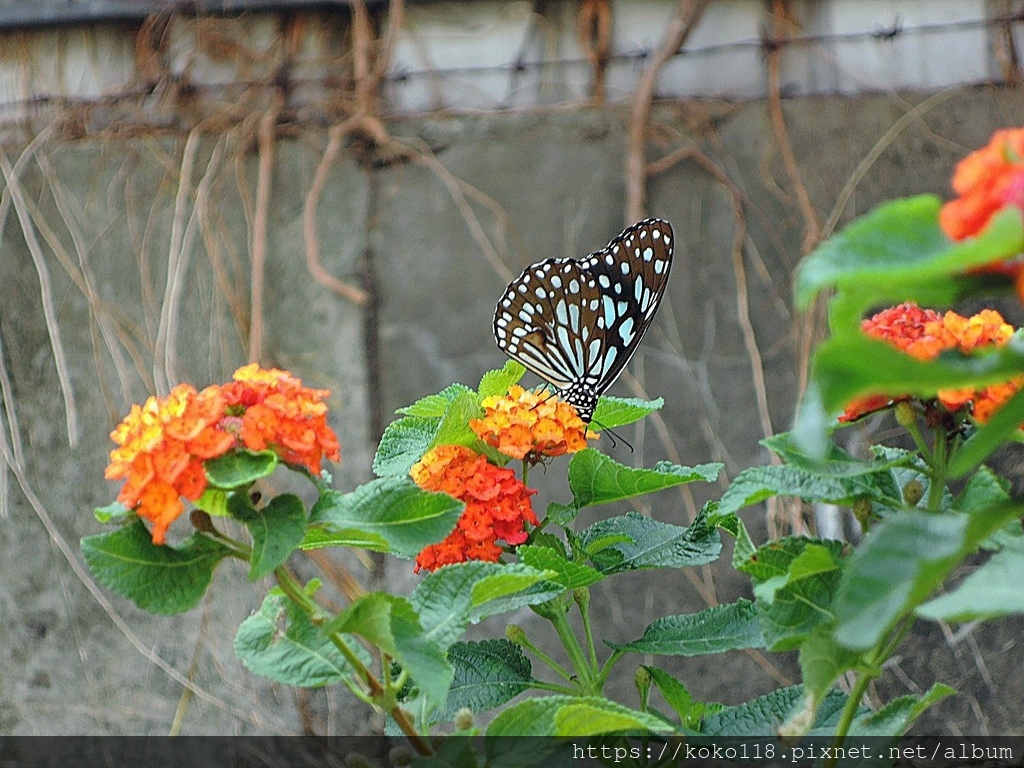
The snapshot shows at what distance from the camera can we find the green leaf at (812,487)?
1.02 metres

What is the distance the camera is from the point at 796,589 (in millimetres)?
971

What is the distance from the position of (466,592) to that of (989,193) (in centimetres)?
57

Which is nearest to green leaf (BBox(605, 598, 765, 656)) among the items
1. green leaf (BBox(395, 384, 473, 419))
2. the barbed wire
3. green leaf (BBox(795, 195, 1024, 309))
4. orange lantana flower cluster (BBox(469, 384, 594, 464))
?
orange lantana flower cluster (BBox(469, 384, 594, 464))

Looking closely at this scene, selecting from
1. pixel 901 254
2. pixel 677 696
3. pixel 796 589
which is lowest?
pixel 677 696

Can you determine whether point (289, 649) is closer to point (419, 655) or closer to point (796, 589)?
point (419, 655)

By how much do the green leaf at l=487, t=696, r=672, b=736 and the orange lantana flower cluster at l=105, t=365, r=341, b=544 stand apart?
28 centimetres

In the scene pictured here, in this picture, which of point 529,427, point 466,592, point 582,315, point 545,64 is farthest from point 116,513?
point 545,64

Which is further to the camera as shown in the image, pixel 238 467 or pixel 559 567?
pixel 559 567

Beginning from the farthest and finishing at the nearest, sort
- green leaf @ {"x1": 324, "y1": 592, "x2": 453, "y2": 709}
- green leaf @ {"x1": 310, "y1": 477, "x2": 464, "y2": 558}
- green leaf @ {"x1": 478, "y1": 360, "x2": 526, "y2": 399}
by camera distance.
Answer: green leaf @ {"x1": 478, "y1": 360, "x2": 526, "y2": 399}, green leaf @ {"x1": 310, "y1": 477, "x2": 464, "y2": 558}, green leaf @ {"x1": 324, "y1": 592, "x2": 453, "y2": 709}

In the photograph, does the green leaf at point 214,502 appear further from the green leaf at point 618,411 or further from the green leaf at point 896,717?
the green leaf at point 896,717

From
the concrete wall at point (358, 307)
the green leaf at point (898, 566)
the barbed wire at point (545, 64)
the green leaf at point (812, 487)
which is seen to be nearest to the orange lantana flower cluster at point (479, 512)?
the green leaf at point (812, 487)

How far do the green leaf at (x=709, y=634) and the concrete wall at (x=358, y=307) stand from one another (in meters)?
1.32

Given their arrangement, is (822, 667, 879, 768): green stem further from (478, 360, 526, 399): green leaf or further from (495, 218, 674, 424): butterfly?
(495, 218, 674, 424): butterfly

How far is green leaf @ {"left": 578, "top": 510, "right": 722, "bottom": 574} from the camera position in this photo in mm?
1181
